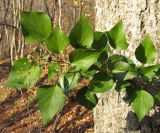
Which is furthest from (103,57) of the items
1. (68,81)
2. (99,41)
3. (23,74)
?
(23,74)

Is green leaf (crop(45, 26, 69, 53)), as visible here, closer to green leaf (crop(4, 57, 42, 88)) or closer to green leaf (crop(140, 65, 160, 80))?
green leaf (crop(4, 57, 42, 88))

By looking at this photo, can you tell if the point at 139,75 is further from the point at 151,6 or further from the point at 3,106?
the point at 3,106

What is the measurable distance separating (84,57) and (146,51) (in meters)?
0.31

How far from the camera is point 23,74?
1.42m

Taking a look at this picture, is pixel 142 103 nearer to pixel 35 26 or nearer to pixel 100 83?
pixel 100 83

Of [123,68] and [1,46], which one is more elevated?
[123,68]

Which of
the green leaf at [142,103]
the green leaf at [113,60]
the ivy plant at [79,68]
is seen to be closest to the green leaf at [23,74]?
the ivy plant at [79,68]

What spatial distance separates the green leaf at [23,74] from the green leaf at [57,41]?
9 centimetres

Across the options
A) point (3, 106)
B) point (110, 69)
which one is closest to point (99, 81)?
point (110, 69)

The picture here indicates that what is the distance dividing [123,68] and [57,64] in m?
0.24

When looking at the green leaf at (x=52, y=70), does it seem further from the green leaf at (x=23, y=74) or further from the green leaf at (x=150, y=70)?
the green leaf at (x=150, y=70)

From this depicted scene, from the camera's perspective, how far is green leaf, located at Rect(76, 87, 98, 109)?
1.53 meters

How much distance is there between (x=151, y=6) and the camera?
1722mm

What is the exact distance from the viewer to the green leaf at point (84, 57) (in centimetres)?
134
